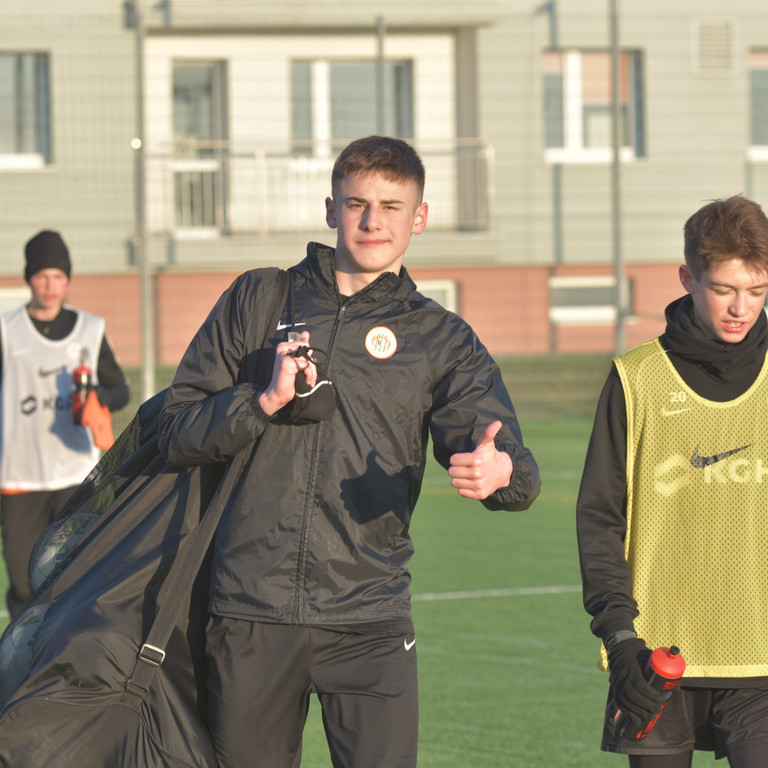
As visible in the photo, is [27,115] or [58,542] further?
[27,115]

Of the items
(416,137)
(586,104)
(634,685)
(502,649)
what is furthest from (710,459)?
(586,104)

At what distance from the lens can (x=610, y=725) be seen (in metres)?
3.71

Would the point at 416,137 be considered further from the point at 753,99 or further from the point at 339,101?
the point at 753,99

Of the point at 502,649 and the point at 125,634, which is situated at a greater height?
the point at 125,634

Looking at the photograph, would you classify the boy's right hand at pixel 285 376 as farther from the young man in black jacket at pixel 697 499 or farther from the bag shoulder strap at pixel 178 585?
the young man in black jacket at pixel 697 499

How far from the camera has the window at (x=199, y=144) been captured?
24.1 metres

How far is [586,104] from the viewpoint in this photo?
26.2m

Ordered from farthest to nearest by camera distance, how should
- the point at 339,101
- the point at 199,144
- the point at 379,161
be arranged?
the point at 339,101 → the point at 199,144 → the point at 379,161

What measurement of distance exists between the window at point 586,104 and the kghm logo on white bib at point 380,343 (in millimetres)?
22351

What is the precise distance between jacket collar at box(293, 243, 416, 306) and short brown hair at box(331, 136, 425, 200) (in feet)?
0.63

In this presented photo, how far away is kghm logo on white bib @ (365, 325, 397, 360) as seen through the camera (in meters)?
3.89

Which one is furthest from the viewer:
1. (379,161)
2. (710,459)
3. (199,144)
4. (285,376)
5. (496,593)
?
(199,144)

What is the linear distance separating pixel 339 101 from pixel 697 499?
22.5m

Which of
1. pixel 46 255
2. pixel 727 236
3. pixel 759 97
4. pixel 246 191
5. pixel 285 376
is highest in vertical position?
pixel 759 97
